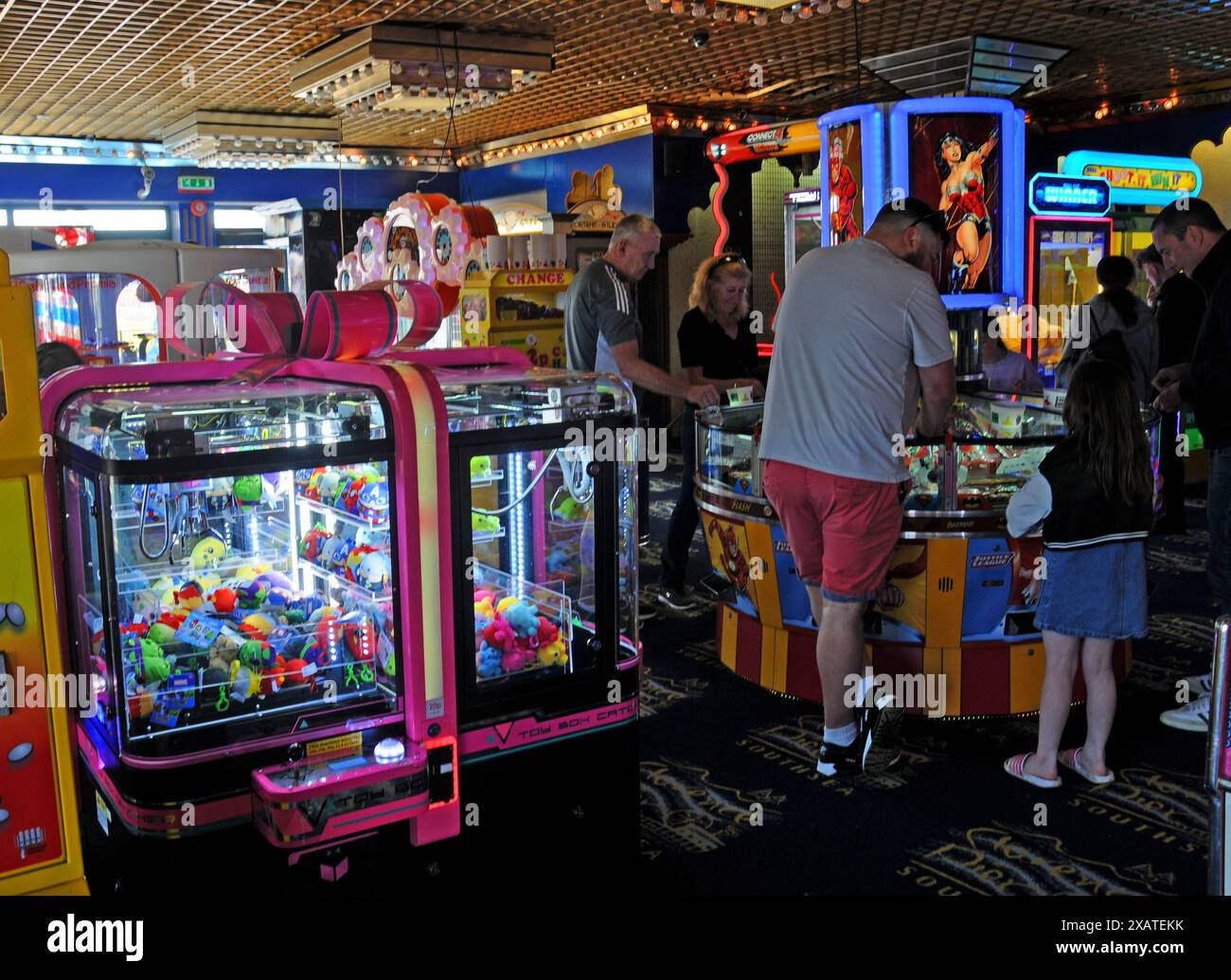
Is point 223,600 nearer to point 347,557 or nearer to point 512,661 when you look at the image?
point 347,557

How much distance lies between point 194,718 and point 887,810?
2051mm

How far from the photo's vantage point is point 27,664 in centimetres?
212

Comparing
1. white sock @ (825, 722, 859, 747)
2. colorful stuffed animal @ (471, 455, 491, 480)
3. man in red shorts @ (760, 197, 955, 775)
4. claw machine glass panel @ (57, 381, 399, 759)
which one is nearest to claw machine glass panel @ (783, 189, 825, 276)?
man in red shorts @ (760, 197, 955, 775)

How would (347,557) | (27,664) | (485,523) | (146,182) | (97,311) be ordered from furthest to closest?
(146,182) < (97,311) < (485,523) < (347,557) < (27,664)

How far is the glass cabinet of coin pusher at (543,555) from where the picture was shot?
2674 millimetres

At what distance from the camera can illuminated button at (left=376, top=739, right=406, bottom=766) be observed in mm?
2512

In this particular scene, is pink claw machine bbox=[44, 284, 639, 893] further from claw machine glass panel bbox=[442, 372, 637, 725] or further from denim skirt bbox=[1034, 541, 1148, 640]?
denim skirt bbox=[1034, 541, 1148, 640]

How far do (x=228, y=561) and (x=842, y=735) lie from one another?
6.65ft

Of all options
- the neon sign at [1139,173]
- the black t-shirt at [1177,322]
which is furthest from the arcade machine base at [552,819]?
the neon sign at [1139,173]

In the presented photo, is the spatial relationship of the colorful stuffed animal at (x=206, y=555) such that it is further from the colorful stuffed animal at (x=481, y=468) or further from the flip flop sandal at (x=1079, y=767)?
the flip flop sandal at (x=1079, y=767)

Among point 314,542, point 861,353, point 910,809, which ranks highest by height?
point 861,353

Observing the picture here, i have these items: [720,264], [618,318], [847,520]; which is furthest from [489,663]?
[720,264]

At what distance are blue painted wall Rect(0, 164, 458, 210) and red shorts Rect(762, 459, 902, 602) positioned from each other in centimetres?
936

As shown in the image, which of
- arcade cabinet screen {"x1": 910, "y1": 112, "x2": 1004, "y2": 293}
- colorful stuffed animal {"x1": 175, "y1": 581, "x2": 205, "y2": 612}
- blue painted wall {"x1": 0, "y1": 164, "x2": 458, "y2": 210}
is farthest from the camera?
blue painted wall {"x1": 0, "y1": 164, "x2": 458, "y2": 210}
